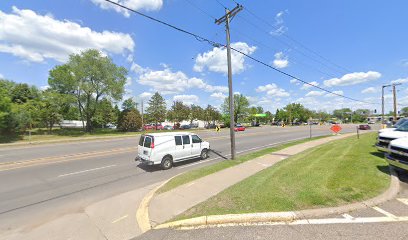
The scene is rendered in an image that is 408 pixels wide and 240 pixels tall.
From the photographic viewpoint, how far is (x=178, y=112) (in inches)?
2365

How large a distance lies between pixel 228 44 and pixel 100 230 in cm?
1089

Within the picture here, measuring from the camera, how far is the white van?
10672 millimetres

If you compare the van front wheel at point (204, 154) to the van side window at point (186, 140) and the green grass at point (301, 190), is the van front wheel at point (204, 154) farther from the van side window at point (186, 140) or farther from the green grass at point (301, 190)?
the green grass at point (301, 190)

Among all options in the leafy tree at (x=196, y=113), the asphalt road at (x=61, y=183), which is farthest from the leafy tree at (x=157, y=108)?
the asphalt road at (x=61, y=183)

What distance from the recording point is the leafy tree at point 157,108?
57.8m

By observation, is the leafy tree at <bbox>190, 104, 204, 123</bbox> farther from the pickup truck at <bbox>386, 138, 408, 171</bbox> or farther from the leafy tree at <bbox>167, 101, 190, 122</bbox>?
the pickup truck at <bbox>386, 138, 408, 171</bbox>

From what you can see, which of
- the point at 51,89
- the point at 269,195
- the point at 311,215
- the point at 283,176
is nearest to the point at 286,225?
the point at 311,215

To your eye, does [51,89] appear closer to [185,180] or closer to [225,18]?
[225,18]

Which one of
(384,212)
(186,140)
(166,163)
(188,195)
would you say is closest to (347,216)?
(384,212)

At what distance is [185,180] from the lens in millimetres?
7895

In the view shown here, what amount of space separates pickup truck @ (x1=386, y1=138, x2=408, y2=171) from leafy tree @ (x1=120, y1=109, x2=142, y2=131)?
4609 centimetres

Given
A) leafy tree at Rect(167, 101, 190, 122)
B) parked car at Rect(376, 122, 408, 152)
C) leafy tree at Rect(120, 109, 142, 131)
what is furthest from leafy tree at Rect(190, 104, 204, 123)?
parked car at Rect(376, 122, 408, 152)

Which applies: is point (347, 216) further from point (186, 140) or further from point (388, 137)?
point (186, 140)

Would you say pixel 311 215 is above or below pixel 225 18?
below
